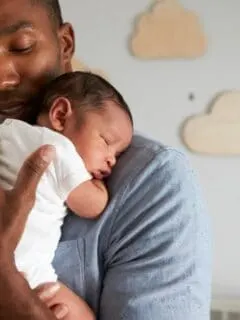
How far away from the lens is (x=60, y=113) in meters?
0.91

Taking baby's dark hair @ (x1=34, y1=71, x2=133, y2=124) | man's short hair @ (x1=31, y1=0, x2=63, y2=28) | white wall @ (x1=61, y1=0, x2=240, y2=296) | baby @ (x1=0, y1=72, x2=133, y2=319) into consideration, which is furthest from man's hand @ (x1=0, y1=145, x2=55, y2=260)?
white wall @ (x1=61, y1=0, x2=240, y2=296)

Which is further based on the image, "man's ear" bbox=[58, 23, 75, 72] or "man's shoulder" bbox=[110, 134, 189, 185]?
"man's ear" bbox=[58, 23, 75, 72]

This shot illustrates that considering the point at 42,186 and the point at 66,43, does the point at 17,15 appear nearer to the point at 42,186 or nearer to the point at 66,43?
the point at 66,43

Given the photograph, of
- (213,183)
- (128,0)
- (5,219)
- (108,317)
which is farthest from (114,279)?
(128,0)

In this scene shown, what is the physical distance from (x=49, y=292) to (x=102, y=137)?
21cm

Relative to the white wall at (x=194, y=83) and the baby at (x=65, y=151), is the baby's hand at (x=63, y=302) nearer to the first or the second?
the baby at (x=65, y=151)

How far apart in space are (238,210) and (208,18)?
0.49 m

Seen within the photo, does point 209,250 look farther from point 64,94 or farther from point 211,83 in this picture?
point 211,83

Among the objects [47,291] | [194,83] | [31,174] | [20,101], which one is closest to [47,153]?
[31,174]

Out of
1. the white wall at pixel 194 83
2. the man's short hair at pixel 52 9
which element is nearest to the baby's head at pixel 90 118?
the man's short hair at pixel 52 9

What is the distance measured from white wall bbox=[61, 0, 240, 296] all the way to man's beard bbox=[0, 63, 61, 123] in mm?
952

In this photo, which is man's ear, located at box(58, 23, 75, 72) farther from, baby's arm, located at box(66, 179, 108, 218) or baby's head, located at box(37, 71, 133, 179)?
baby's arm, located at box(66, 179, 108, 218)

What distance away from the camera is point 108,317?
84 cm

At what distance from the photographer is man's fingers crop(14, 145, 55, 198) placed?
711 millimetres
